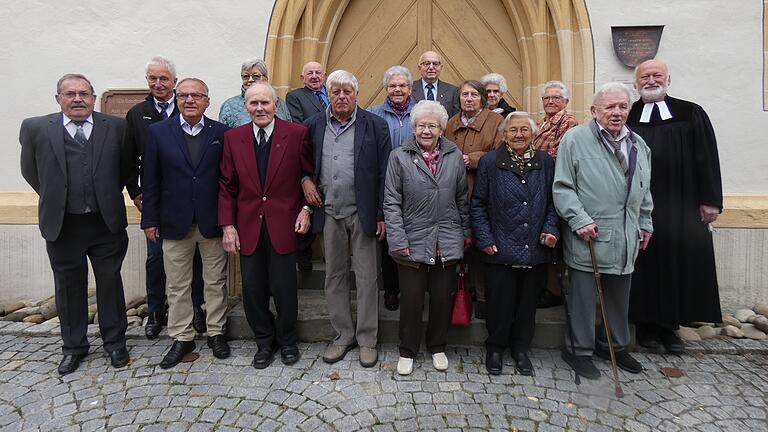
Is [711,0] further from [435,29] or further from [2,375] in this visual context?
[2,375]

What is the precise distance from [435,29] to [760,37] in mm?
2993

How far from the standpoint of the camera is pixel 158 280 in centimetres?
410

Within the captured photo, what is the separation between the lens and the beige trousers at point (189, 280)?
354cm

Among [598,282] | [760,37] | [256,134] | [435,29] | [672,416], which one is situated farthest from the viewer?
[435,29]

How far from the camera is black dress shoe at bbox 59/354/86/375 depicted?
11.4 feet

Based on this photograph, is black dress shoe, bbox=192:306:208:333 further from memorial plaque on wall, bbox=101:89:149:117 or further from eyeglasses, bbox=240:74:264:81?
memorial plaque on wall, bbox=101:89:149:117

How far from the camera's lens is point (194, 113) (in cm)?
339

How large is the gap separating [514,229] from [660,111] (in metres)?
1.45

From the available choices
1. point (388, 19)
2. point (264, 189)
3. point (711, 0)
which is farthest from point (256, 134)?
point (711, 0)


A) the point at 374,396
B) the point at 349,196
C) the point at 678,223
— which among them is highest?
the point at 349,196

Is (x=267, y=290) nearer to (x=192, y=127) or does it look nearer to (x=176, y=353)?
(x=176, y=353)

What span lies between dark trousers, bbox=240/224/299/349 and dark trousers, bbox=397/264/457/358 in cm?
79

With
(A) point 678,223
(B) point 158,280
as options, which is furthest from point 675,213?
(B) point 158,280

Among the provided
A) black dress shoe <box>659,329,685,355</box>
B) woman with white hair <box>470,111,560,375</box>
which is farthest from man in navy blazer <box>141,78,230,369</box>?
black dress shoe <box>659,329,685,355</box>
